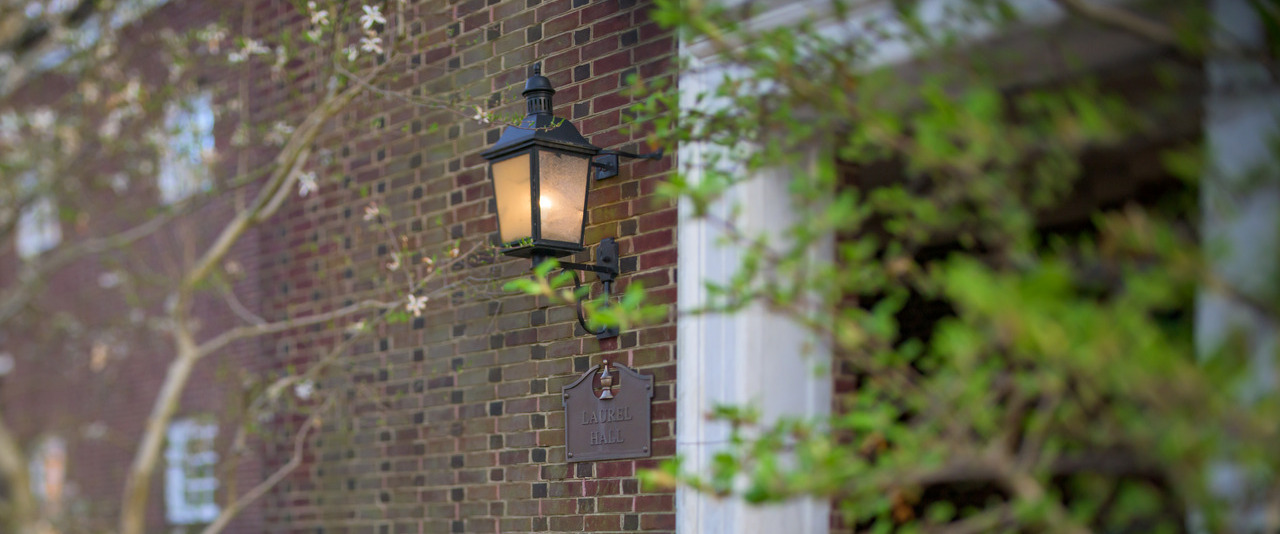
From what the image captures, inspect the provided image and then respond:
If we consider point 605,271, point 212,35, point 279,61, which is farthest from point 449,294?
point 212,35

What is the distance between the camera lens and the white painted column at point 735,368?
437 centimetres

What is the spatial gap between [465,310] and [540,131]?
53.4 inches

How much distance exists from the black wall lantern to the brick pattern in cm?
30

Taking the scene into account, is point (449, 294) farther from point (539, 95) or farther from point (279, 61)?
point (279, 61)

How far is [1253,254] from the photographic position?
2.93m

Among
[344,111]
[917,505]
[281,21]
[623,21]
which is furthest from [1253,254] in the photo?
[281,21]

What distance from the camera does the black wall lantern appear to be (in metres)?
4.49

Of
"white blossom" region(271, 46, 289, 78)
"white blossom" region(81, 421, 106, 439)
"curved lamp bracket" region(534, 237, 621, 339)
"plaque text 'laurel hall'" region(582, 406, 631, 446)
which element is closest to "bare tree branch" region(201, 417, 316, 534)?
"white blossom" region(271, 46, 289, 78)

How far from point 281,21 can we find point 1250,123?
5.60m

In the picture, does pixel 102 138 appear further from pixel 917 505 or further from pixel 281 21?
pixel 917 505

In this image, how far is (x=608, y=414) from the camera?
4.86m

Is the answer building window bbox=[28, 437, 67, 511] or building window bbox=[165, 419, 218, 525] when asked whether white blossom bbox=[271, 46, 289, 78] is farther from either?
building window bbox=[28, 437, 67, 511]

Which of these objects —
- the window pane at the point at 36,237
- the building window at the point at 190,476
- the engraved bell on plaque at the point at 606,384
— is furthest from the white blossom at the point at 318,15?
the window pane at the point at 36,237

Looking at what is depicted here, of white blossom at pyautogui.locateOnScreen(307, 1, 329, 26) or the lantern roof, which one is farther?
white blossom at pyautogui.locateOnScreen(307, 1, 329, 26)
